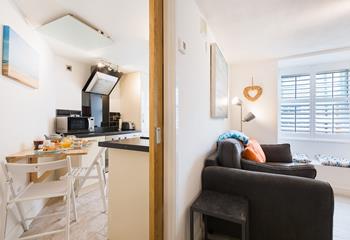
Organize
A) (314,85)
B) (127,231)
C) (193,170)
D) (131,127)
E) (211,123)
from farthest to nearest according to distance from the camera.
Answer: (131,127), (314,85), (211,123), (193,170), (127,231)

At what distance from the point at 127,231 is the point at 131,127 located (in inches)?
125

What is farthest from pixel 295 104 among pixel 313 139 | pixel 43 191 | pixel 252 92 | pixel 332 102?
pixel 43 191

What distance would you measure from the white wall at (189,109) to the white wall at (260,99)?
77.5 inches

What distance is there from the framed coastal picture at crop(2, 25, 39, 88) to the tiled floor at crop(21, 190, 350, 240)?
1.55 metres

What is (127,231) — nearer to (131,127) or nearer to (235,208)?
(235,208)

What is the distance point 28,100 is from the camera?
205 centimetres

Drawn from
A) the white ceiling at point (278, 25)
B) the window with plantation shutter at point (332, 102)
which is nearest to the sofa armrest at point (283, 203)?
the white ceiling at point (278, 25)

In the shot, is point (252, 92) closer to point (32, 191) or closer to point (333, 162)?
point (333, 162)

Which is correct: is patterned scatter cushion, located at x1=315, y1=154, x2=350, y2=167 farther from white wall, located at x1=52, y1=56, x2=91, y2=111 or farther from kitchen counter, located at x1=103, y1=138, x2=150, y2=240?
white wall, located at x1=52, y1=56, x2=91, y2=111

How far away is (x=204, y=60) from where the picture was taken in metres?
1.95

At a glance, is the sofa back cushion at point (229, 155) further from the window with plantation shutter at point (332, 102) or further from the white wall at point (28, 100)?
the window with plantation shutter at point (332, 102)

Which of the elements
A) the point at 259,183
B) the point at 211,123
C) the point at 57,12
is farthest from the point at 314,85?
the point at 57,12

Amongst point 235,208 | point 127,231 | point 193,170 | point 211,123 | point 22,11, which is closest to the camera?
point 235,208

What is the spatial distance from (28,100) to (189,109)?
1.91 meters
